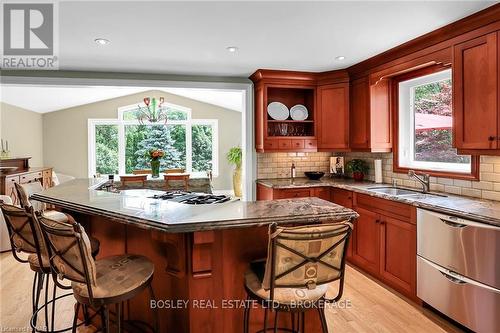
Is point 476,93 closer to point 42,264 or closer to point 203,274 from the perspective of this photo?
point 203,274

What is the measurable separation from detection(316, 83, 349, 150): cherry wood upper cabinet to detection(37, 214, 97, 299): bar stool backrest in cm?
340

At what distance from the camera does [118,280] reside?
176 cm

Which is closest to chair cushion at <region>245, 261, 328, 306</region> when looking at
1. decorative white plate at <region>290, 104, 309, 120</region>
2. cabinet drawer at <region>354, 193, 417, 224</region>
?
cabinet drawer at <region>354, 193, 417, 224</region>

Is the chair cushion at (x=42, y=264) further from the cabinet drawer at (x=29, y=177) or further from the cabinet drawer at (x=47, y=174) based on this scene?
the cabinet drawer at (x=47, y=174)

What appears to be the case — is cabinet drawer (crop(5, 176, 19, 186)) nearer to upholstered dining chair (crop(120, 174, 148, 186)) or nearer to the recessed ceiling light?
upholstered dining chair (crop(120, 174, 148, 186))

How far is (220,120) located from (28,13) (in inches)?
256

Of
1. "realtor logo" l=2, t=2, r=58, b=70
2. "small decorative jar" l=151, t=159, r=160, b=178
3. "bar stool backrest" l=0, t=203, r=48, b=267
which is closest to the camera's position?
"bar stool backrest" l=0, t=203, r=48, b=267

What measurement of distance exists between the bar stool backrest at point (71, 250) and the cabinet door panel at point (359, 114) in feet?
10.8

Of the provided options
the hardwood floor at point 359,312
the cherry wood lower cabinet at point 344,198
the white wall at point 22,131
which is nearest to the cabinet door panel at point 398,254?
the hardwood floor at point 359,312

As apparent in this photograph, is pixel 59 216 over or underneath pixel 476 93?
underneath

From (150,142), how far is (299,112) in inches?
203

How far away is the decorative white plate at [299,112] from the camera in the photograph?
15.0ft

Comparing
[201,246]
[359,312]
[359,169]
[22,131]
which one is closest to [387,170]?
[359,169]

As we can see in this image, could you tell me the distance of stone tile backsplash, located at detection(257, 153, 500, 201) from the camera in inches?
109
